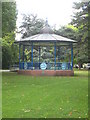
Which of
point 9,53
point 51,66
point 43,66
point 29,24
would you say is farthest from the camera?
point 29,24

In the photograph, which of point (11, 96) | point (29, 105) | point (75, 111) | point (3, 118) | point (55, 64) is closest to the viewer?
point (3, 118)

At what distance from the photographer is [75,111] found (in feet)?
25.6

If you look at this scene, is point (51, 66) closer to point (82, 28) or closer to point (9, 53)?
point (9, 53)

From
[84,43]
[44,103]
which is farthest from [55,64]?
[44,103]

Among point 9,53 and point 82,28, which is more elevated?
point 82,28

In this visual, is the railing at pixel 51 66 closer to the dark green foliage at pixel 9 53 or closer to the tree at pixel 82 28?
the dark green foliage at pixel 9 53

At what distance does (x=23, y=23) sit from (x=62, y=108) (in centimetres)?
3646

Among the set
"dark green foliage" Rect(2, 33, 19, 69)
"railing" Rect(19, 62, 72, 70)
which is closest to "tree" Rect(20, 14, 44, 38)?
"dark green foliage" Rect(2, 33, 19, 69)

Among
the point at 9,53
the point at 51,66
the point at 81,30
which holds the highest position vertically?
the point at 81,30

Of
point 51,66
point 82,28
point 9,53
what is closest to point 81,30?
point 82,28

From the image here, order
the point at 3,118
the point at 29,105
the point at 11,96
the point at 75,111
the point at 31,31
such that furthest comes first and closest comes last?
the point at 31,31 < the point at 11,96 < the point at 29,105 < the point at 75,111 < the point at 3,118

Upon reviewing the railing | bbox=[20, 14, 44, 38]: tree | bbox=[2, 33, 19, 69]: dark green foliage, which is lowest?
the railing

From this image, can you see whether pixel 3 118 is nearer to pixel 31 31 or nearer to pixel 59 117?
pixel 59 117

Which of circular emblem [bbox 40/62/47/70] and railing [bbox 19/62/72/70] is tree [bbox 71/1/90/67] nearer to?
railing [bbox 19/62/72/70]
